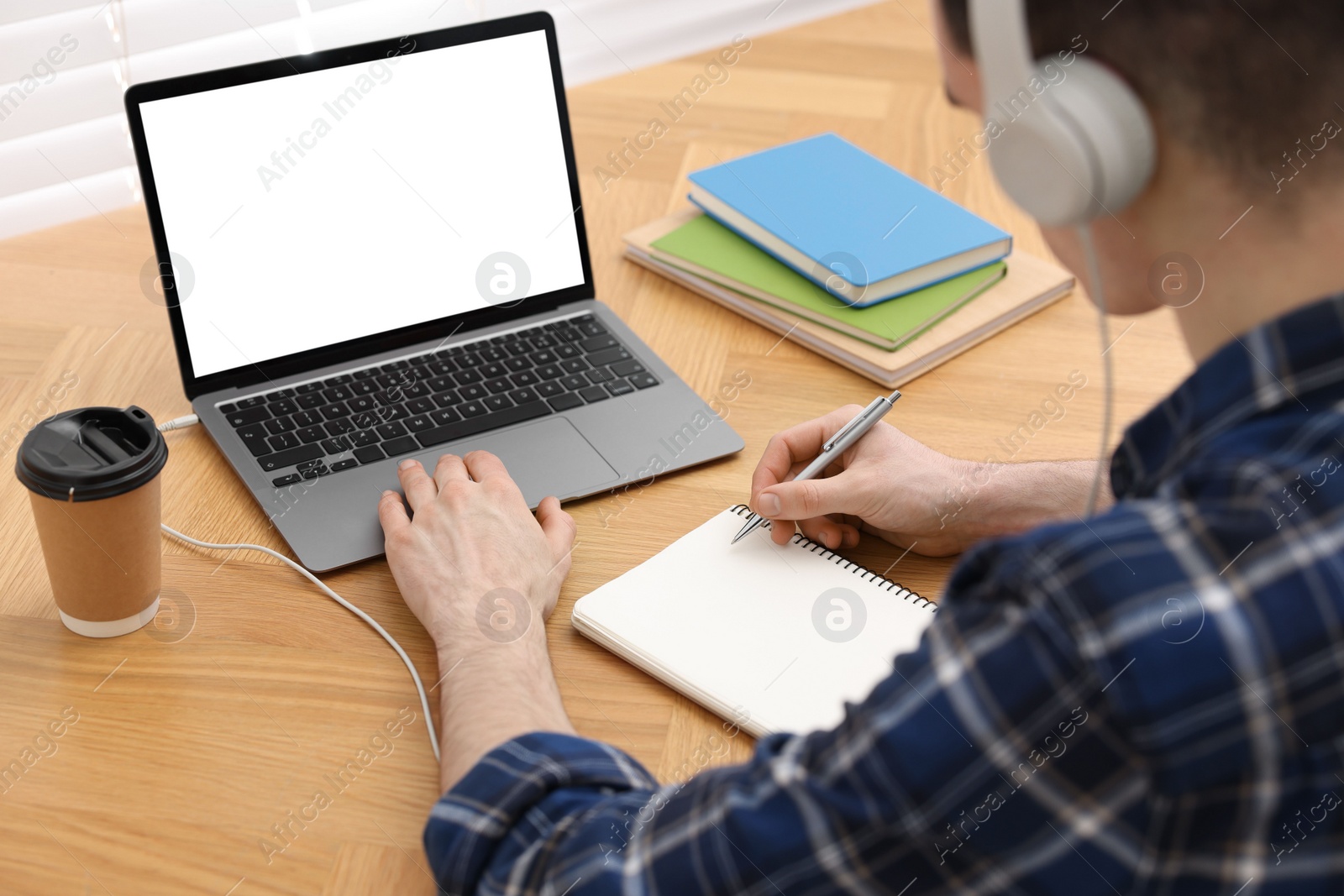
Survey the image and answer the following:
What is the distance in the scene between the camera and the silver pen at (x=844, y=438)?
39.2 inches

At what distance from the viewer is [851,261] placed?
50.1 inches

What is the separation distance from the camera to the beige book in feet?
3.97

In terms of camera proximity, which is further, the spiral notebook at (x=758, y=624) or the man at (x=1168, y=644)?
the spiral notebook at (x=758, y=624)

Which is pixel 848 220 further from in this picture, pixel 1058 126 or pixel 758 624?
pixel 1058 126

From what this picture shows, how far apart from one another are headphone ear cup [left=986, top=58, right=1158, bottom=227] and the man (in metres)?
0.01

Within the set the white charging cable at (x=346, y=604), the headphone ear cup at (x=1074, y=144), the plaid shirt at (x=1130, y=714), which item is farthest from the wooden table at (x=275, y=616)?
the headphone ear cup at (x=1074, y=144)

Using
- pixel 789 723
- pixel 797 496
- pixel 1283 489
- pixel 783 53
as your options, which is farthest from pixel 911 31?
pixel 1283 489

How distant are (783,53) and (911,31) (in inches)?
9.9

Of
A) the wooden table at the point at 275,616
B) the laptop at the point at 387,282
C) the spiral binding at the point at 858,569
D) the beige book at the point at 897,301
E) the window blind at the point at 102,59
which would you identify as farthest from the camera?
the window blind at the point at 102,59

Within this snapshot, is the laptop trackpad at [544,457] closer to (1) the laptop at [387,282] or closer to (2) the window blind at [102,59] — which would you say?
(1) the laptop at [387,282]

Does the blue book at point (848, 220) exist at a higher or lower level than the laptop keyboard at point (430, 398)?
higher

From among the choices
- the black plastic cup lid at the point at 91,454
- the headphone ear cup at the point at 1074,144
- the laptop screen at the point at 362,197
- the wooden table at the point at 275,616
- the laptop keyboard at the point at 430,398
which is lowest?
the wooden table at the point at 275,616

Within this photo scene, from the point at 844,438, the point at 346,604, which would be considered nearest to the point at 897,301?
the point at 844,438

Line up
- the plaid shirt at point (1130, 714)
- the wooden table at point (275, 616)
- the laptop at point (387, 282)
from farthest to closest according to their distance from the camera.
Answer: the laptop at point (387, 282)
the wooden table at point (275, 616)
the plaid shirt at point (1130, 714)
